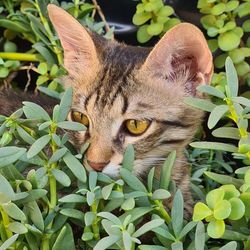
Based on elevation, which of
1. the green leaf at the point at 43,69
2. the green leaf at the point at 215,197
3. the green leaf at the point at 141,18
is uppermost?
the green leaf at the point at 215,197

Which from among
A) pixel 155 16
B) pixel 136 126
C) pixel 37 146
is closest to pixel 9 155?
pixel 37 146

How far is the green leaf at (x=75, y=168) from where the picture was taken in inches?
43.0

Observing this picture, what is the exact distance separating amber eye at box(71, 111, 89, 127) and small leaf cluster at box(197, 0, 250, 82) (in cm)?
45

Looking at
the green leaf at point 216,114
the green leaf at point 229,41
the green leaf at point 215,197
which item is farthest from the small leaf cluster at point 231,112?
the green leaf at point 229,41

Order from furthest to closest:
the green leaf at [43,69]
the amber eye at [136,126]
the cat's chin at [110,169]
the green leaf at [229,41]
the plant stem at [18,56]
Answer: the plant stem at [18,56], the green leaf at [43,69], the green leaf at [229,41], the amber eye at [136,126], the cat's chin at [110,169]

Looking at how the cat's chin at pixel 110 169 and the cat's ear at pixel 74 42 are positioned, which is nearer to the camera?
the cat's chin at pixel 110 169

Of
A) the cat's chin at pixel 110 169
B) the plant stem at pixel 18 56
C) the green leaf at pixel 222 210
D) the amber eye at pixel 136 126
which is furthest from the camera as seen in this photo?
the plant stem at pixel 18 56

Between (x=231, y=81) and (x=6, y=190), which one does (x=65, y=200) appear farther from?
(x=231, y=81)

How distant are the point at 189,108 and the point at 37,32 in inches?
23.2

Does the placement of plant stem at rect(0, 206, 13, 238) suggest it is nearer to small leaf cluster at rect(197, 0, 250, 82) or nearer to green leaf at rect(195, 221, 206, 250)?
→ green leaf at rect(195, 221, 206, 250)

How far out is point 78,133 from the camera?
58.9 inches

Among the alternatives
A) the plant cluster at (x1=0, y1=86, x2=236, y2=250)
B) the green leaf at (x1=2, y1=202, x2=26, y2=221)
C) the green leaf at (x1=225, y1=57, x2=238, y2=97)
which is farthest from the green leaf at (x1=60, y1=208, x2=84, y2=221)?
the green leaf at (x1=225, y1=57, x2=238, y2=97)

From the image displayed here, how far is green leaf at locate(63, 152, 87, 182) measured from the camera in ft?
3.59

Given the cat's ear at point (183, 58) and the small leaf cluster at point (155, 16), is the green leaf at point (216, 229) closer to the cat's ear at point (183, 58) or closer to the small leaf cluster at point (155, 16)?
the cat's ear at point (183, 58)
